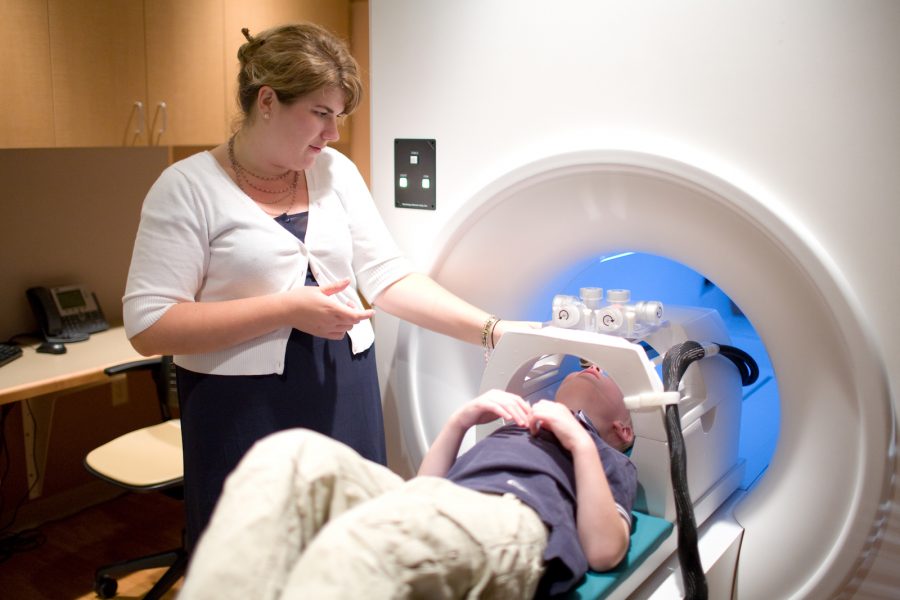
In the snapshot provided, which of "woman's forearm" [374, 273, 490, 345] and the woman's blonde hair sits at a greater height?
the woman's blonde hair

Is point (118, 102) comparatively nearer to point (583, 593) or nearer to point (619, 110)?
point (619, 110)

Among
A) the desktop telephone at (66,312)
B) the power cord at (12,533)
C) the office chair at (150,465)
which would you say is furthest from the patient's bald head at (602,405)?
the power cord at (12,533)

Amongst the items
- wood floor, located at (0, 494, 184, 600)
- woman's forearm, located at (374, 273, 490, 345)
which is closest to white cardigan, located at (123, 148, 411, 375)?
woman's forearm, located at (374, 273, 490, 345)

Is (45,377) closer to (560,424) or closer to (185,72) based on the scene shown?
(185,72)

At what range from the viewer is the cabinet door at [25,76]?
226 cm

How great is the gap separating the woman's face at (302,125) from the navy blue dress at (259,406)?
0.39ft

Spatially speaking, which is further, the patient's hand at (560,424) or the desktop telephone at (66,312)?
the desktop telephone at (66,312)

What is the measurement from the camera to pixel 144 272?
4.77ft

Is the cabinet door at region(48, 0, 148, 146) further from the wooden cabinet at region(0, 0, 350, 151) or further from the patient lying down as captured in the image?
the patient lying down

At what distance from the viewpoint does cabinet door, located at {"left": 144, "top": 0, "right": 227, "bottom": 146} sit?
269 cm

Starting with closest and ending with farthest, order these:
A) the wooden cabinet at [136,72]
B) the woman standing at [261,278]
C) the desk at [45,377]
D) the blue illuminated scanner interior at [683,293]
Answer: the woman standing at [261,278]
the blue illuminated scanner interior at [683,293]
the desk at [45,377]
the wooden cabinet at [136,72]

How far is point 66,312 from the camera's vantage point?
2857 millimetres

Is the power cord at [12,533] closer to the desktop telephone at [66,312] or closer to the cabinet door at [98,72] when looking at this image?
the desktop telephone at [66,312]

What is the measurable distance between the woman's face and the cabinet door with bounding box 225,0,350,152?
4.15 ft
